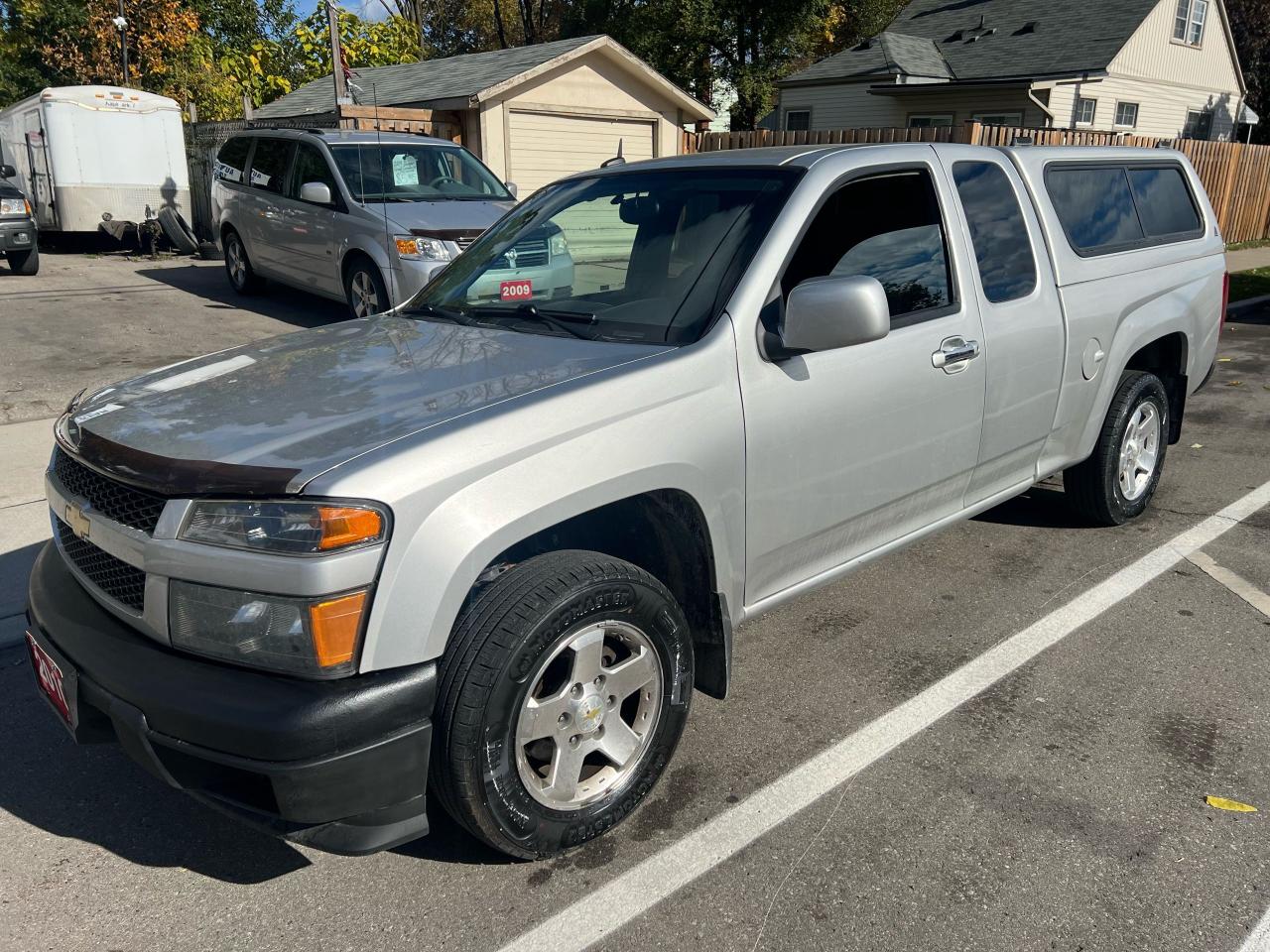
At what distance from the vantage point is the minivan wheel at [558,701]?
2436mm

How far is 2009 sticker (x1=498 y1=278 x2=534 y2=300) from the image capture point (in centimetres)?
367

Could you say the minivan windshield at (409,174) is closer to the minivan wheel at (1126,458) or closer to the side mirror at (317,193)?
the side mirror at (317,193)

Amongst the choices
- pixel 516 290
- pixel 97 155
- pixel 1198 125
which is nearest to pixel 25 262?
pixel 97 155

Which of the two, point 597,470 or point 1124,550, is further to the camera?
point 1124,550

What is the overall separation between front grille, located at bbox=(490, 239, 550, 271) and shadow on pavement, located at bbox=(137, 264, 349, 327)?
21.8 feet

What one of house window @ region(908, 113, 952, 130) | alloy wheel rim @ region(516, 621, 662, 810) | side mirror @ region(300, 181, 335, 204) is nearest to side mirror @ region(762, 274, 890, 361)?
alloy wheel rim @ region(516, 621, 662, 810)

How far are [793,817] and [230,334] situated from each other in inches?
342

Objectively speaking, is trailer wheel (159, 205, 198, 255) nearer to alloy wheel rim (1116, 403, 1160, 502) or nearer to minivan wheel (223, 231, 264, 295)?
minivan wheel (223, 231, 264, 295)

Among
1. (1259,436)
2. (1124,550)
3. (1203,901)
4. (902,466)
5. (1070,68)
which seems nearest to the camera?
(1203,901)

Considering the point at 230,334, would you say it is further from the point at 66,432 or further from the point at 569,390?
the point at 569,390

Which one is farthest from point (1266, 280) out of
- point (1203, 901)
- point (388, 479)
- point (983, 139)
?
point (388, 479)

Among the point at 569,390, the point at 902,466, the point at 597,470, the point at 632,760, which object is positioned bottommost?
the point at 632,760

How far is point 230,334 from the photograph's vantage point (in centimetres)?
1009

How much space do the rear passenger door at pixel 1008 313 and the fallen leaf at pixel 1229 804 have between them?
1417 mm
